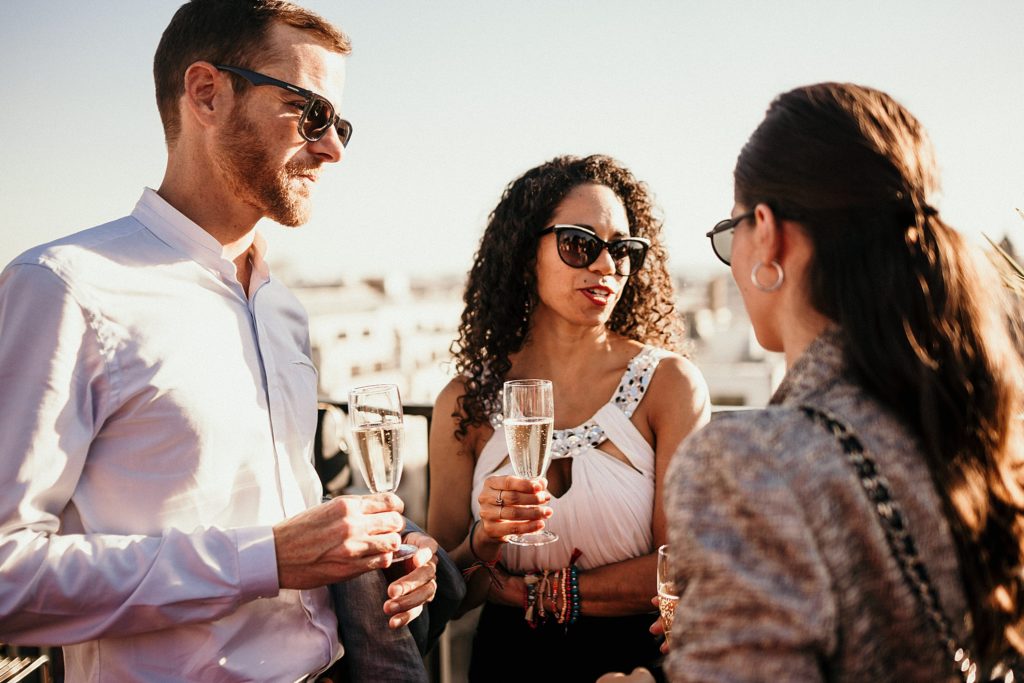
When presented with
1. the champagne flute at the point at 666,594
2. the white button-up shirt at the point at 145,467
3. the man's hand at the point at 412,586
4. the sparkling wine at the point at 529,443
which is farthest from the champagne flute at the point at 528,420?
the white button-up shirt at the point at 145,467

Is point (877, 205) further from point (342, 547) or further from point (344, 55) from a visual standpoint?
point (344, 55)

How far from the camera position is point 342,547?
184 centimetres

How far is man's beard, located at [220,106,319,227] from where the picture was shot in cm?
220

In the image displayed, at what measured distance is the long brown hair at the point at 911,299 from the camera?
1.28 meters

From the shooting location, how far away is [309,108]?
89.0 inches

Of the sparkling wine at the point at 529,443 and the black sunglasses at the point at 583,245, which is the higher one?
the black sunglasses at the point at 583,245

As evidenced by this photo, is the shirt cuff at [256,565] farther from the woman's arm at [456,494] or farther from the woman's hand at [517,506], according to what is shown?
the woman's arm at [456,494]

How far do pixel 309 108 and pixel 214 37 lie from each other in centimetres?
32

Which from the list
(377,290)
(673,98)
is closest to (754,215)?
(673,98)

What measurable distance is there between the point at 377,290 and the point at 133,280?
7011 centimetres

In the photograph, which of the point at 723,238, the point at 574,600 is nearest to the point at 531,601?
the point at 574,600

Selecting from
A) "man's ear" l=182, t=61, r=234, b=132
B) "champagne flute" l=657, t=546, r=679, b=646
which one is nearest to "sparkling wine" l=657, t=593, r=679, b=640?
"champagne flute" l=657, t=546, r=679, b=646

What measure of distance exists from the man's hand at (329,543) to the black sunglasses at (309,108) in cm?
107

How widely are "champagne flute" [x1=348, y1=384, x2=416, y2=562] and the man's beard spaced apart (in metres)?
0.64
